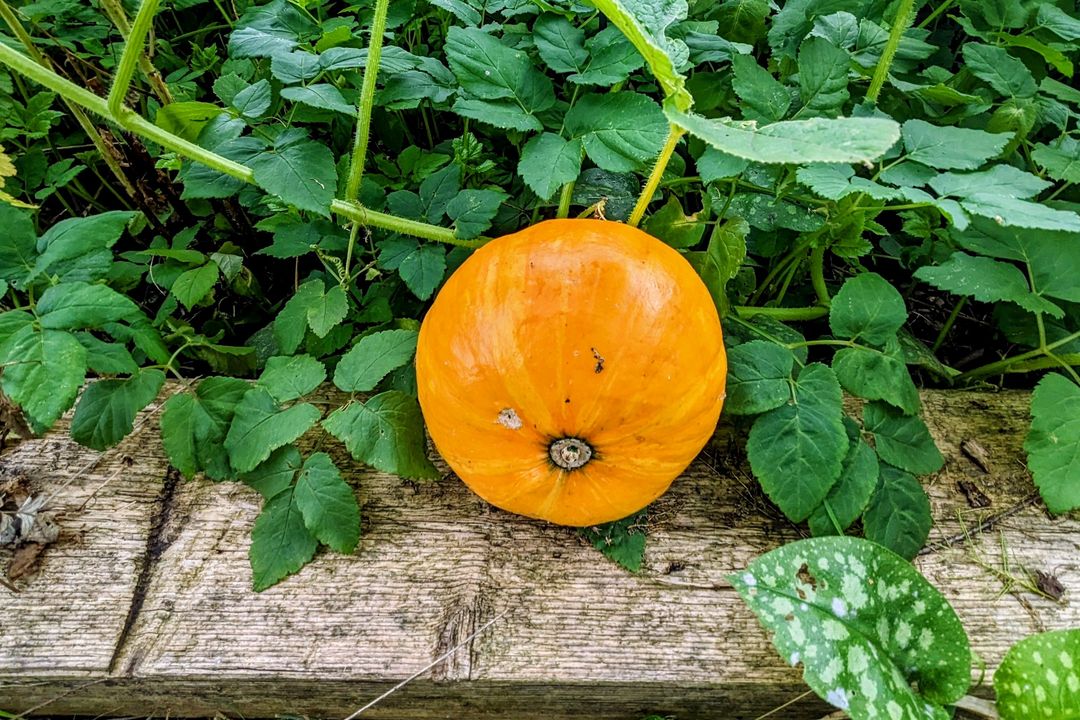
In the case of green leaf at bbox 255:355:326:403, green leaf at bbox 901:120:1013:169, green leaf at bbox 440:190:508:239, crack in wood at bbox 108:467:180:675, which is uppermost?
green leaf at bbox 440:190:508:239

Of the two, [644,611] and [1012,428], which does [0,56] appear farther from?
[1012,428]

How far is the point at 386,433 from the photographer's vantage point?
1303 mm

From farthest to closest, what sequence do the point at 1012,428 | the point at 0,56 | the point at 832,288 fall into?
the point at 832,288 → the point at 1012,428 → the point at 0,56

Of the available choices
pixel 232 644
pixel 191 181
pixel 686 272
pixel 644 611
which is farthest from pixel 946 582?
pixel 191 181

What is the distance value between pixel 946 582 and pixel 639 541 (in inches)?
22.1

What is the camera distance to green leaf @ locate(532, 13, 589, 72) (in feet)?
4.45

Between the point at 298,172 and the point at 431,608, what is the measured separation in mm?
786

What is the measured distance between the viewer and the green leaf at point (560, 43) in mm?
1357

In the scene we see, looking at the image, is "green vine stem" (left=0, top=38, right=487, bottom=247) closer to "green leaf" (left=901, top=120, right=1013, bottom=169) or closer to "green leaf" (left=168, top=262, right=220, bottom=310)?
"green leaf" (left=168, top=262, right=220, bottom=310)

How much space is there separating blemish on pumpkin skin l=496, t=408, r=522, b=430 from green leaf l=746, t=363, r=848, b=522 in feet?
1.36

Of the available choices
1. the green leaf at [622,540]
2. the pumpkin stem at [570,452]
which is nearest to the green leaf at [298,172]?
the pumpkin stem at [570,452]

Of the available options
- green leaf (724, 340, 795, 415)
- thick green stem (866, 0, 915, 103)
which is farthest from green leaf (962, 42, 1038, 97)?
green leaf (724, 340, 795, 415)

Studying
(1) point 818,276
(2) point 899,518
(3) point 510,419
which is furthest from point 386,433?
(1) point 818,276

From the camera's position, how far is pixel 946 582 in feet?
4.42
